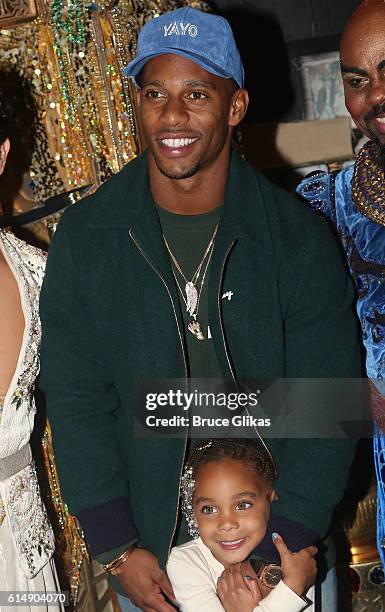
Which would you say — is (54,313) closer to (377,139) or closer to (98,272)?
(98,272)

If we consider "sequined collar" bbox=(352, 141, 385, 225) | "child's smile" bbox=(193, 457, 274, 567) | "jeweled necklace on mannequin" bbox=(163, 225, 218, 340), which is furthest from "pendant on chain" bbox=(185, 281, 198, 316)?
"sequined collar" bbox=(352, 141, 385, 225)

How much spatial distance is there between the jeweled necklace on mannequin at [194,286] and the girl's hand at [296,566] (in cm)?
41

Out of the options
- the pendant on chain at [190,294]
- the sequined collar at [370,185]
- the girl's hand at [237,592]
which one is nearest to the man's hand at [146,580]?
the girl's hand at [237,592]

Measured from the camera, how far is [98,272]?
175cm

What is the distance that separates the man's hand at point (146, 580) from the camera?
1766 millimetres

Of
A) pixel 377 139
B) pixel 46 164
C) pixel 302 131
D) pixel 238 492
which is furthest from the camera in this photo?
pixel 302 131

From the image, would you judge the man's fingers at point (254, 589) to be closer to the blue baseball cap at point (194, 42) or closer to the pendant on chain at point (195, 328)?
the pendant on chain at point (195, 328)

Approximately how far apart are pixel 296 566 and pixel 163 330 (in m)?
0.49

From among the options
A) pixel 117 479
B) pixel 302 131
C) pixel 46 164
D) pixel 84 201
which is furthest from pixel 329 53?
pixel 117 479

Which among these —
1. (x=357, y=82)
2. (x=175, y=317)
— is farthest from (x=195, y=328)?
(x=357, y=82)

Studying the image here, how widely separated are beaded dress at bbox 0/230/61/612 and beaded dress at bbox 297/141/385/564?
65cm

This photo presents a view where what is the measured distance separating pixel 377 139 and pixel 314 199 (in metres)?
0.20

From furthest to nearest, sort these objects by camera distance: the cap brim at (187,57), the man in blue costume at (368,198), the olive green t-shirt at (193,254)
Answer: the man in blue costume at (368,198), the olive green t-shirt at (193,254), the cap brim at (187,57)

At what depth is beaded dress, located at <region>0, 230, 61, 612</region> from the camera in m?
1.79
